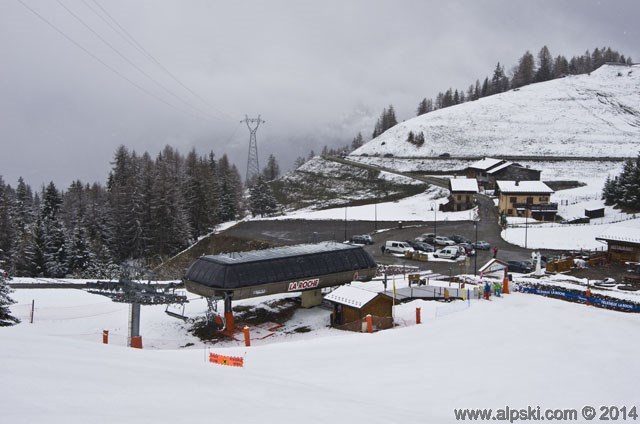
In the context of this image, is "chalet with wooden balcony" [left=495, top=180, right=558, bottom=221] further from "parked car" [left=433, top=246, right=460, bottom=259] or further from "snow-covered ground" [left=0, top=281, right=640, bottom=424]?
"snow-covered ground" [left=0, top=281, right=640, bottom=424]

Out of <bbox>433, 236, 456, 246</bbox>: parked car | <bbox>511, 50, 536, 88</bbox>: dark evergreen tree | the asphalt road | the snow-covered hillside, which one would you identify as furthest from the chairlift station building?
<bbox>511, 50, 536, 88</bbox>: dark evergreen tree

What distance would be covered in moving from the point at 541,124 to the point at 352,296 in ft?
428

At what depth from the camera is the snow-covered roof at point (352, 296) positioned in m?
25.4

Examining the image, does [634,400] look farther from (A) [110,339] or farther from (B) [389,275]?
(B) [389,275]

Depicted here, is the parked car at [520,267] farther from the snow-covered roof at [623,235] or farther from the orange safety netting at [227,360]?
the orange safety netting at [227,360]

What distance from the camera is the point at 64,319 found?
2650 centimetres

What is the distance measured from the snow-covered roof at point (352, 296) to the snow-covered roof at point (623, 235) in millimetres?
26885

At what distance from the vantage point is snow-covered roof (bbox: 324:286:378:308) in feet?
83.3

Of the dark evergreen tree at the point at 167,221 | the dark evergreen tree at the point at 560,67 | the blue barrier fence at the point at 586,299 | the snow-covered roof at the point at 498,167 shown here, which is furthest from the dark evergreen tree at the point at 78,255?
the dark evergreen tree at the point at 560,67

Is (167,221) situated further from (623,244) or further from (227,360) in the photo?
(227,360)

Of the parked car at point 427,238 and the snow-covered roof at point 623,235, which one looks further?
the parked car at point 427,238

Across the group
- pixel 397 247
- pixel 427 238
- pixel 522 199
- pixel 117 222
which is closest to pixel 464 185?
pixel 522 199

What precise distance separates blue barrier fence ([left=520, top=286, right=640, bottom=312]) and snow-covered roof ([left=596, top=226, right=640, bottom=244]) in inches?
662

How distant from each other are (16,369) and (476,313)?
20475 mm
